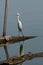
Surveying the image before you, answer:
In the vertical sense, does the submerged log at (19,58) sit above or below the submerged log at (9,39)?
below

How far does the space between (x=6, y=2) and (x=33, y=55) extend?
163 cm

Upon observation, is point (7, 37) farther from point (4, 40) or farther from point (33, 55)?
point (33, 55)

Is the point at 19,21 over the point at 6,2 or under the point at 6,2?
under

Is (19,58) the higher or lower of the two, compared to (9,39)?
lower

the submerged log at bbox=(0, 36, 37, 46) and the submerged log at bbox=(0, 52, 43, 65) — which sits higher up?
the submerged log at bbox=(0, 36, 37, 46)

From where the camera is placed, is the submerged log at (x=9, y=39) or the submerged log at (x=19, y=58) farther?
the submerged log at (x=9, y=39)

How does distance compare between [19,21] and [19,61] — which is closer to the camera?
[19,61]

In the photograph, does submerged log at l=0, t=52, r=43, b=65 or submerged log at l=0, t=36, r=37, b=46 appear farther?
submerged log at l=0, t=36, r=37, b=46

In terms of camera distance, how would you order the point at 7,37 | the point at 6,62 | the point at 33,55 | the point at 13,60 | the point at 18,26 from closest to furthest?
1. the point at 6,62
2. the point at 13,60
3. the point at 33,55
4. the point at 7,37
5. the point at 18,26

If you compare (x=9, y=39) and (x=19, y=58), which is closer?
(x=19, y=58)

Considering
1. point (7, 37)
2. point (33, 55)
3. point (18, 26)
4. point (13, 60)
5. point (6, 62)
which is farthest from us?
point (18, 26)

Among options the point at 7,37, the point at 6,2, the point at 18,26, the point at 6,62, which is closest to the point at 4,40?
the point at 7,37

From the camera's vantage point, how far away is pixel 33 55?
4574mm

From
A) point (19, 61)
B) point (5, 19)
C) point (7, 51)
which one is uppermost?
point (5, 19)
